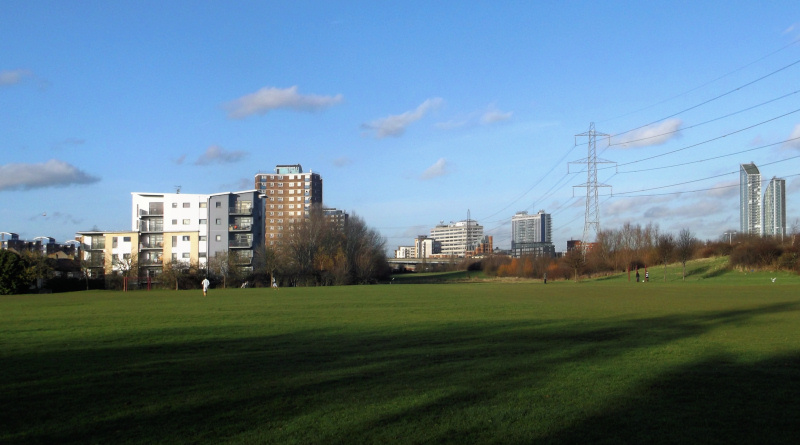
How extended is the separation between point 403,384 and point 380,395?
3.17 ft

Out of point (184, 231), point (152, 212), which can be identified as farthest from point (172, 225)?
point (152, 212)

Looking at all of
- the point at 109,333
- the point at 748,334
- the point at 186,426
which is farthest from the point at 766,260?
the point at 186,426

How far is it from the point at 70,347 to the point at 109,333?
371cm

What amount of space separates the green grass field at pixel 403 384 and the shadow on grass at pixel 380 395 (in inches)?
1.5

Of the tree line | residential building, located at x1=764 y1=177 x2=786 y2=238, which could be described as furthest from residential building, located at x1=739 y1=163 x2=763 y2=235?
the tree line

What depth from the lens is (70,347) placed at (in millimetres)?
15984

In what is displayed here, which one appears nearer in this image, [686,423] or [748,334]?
[686,423]

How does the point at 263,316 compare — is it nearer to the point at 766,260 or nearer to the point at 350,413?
the point at 350,413

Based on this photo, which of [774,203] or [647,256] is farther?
[774,203]

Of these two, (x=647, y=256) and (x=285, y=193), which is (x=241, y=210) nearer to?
(x=647, y=256)

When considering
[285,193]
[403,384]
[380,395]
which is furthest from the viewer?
[285,193]

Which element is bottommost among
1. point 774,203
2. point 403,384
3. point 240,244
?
point 403,384

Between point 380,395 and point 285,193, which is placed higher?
point 285,193

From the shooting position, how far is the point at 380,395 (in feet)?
32.3
